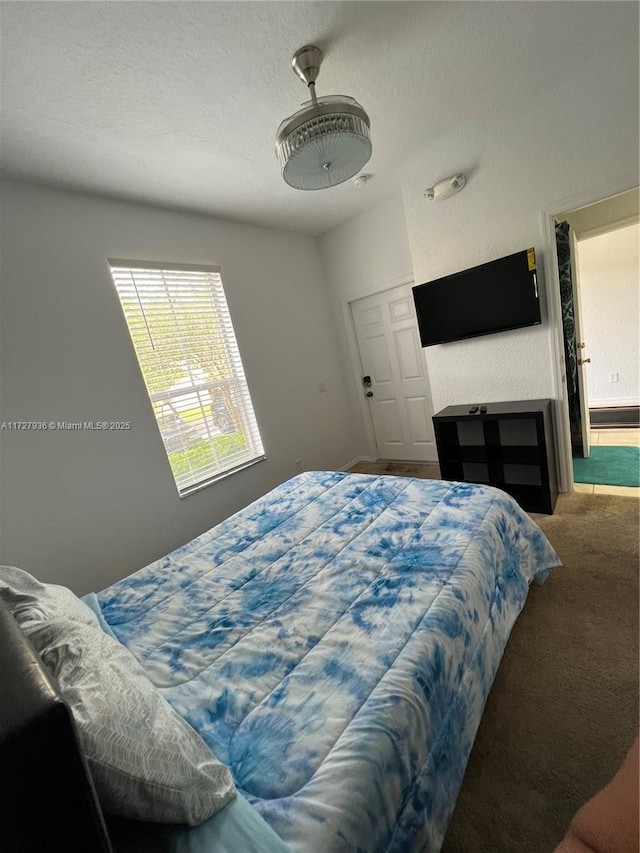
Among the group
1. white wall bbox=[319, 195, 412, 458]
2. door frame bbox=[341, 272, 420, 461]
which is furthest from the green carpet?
white wall bbox=[319, 195, 412, 458]

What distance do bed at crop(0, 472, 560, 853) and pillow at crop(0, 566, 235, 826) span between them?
0.06 m

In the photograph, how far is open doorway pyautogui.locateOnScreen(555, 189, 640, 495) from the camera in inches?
116

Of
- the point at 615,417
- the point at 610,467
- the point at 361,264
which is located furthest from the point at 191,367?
the point at 615,417

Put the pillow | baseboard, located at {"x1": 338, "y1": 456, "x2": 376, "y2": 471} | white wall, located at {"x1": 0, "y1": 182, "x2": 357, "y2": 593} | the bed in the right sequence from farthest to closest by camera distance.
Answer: baseboard, located at {"x1": 338, "y1": 456, "x2": 376, "y2": 471} < white wall, located at {"x1": 0, "y1": 182, "x2": 357, "y2": 593} < the bed < the pillow

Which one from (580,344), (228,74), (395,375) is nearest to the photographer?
(228,74)

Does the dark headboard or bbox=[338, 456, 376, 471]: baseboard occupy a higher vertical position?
the dark headboard

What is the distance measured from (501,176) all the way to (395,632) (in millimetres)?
3013

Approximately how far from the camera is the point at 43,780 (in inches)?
17.7

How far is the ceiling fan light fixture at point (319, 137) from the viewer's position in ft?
4.72

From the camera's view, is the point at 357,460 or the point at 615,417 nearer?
the point at 615,417

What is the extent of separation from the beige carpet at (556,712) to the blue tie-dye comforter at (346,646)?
0.81 feet

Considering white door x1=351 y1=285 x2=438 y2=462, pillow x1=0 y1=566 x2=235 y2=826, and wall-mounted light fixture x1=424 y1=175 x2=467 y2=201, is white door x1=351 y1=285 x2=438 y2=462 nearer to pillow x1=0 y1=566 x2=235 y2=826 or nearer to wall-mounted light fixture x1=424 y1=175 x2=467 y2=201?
wall-mounted light fixture x1=424 y1=175 x2=467 y2=201

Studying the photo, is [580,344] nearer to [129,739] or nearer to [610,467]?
[610,467]

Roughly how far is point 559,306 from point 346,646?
2.71 m
